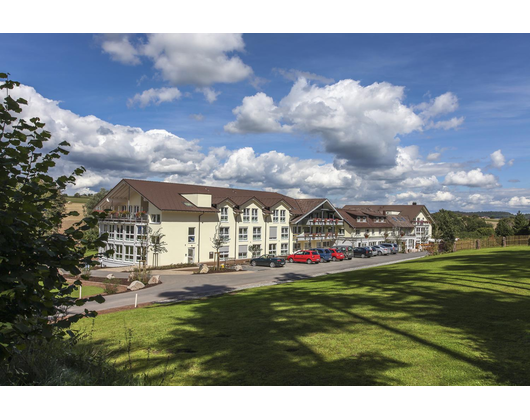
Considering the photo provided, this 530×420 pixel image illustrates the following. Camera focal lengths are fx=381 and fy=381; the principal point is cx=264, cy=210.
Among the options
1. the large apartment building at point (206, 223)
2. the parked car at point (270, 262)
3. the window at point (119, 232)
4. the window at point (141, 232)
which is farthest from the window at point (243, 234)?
the window at point (119, 232)

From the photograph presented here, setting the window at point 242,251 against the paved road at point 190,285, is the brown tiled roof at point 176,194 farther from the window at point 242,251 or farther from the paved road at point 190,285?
the paved road at point 190,285

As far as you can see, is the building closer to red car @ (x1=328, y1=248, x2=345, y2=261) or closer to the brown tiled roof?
the brown tiled roof

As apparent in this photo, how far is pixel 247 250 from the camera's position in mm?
51000

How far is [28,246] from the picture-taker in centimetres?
435

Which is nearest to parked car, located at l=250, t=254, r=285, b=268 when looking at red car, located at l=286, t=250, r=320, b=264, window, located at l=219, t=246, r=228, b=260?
red car, located at l=286, t=250, r=320, b=264

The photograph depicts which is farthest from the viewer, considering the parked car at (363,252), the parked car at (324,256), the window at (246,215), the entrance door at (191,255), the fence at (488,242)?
the parked car at (363,252)

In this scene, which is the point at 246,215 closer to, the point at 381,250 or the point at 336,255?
the point at 336,255

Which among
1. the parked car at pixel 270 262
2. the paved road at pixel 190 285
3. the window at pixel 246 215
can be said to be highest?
the window at pixel 246 215

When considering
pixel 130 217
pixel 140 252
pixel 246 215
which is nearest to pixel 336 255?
pixel 246 215

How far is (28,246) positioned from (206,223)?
4240cm

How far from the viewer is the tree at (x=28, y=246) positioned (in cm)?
421

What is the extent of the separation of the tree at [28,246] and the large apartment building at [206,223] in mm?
32028

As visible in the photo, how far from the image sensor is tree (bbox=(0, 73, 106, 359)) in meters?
4.21
